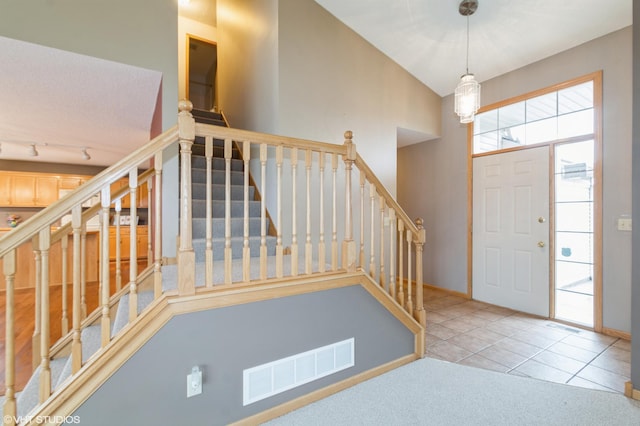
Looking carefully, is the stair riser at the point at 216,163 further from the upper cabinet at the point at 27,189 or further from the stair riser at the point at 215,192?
the upper cabinet at the point at 27,189

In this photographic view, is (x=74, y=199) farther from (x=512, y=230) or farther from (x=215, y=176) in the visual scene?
(x=512, y=230)

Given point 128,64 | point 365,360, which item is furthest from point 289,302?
point 128,64

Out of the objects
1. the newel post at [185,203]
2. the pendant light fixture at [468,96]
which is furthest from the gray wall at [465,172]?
the newel post at [185,203]

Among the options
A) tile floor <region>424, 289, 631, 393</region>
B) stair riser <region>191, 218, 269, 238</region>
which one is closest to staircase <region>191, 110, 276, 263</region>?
stair riser <region>191, 218, 269, 238</region>

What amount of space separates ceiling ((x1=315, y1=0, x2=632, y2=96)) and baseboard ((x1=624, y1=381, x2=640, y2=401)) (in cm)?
317

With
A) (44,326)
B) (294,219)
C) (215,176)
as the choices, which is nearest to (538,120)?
(294,219)

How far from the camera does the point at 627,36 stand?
2863 millimetres

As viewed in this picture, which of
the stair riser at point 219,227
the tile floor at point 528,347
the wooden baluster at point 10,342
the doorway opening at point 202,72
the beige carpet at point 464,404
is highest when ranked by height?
→ the doorway opening at point 202,72

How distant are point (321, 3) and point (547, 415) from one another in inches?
163

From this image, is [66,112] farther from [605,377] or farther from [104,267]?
[605,377]

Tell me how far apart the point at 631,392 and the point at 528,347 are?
2.72 feet

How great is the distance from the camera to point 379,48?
12.4 feet

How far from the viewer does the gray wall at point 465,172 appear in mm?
2904

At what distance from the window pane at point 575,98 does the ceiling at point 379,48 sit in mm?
464
